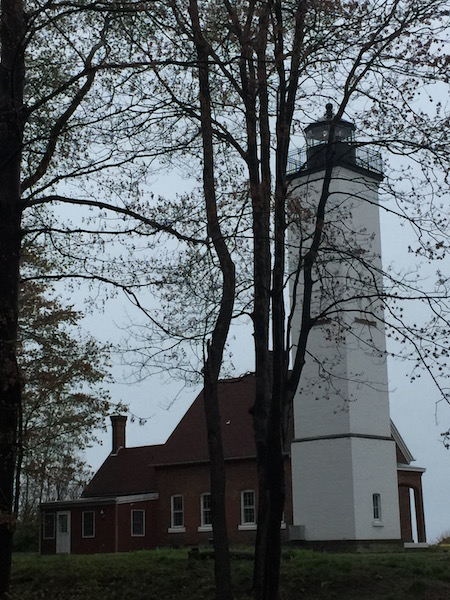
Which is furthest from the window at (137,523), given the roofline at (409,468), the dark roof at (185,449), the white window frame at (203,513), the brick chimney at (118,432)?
the roofline at (409,468)

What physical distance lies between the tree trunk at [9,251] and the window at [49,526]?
29.3 meters

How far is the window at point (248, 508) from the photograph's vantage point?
121ft

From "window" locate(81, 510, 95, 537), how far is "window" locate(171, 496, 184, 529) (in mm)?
3810

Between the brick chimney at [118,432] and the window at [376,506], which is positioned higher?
the brick chimney at [118,432]

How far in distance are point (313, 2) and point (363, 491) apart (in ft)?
70.1

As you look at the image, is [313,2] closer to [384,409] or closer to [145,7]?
[145,7]

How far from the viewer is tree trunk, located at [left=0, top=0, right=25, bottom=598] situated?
14.3m

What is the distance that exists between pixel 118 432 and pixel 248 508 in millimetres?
13312

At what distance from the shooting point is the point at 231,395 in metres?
41.4

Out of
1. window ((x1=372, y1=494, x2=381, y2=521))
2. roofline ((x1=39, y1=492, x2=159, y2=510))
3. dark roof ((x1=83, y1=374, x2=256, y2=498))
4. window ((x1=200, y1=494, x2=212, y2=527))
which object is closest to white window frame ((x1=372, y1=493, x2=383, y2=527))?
window ((x1=372, y1=494, x2=381, y2=521))

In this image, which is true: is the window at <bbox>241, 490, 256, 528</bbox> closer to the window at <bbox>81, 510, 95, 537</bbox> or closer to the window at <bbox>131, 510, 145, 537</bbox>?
the window at <bbox>131, 510, 145, 537</bbox>

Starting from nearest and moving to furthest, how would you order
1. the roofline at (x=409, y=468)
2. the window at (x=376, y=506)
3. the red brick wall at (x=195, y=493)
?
the window at (x=376, y=506) → the roofline at (x=409, y=468) → the red brick wall at (x=195, y=493)

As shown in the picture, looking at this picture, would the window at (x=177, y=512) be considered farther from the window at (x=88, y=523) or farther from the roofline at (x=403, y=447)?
the roofline at (x=403, y=447)

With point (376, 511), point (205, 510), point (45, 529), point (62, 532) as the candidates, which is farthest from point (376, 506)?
point (45, 529)
